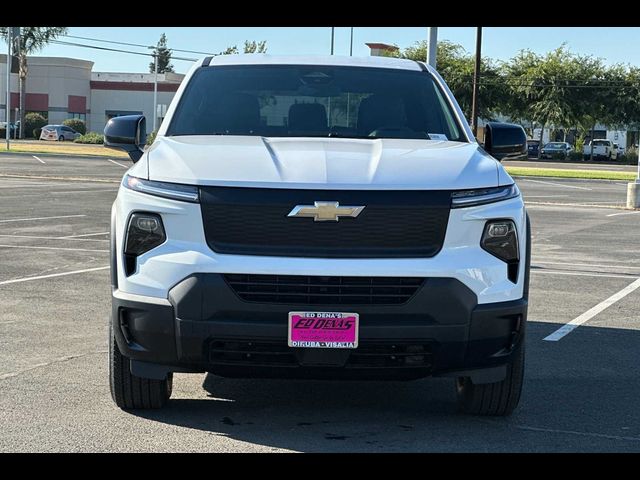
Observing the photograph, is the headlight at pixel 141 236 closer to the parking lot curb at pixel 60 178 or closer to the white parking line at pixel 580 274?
the white parking line at pixel 580 274

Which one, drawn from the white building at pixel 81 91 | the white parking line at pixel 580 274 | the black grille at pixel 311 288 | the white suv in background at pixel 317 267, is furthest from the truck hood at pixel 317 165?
the white building at pixel 81 91

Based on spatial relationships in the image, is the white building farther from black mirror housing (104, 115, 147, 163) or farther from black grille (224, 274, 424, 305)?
black grille (224, 274, 424, 305)

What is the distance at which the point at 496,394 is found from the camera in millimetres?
5641

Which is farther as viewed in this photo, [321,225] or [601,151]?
[601,151]

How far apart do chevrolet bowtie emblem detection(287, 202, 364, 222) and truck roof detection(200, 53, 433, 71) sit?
7.27 feet

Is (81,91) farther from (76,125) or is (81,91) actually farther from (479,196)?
(479,196)

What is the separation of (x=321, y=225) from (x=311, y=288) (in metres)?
0.29

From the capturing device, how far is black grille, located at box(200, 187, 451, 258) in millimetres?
5004

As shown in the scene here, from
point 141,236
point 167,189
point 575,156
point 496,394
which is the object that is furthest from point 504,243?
point 575,156

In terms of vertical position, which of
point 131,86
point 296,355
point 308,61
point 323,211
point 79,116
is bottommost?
point 296,355

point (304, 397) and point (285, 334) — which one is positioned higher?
point (285, 334)

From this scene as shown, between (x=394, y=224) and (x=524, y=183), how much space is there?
33.0m

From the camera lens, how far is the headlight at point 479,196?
512 cm
